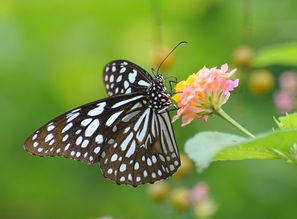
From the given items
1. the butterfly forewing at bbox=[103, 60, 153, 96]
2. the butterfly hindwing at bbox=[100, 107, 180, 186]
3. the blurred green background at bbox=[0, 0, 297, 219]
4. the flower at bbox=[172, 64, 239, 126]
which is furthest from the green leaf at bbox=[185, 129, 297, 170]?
the blurred green background at bbox=[0, 0, 297, 219]

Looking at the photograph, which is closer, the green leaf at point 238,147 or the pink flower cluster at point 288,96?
the green leaf at point 238,147

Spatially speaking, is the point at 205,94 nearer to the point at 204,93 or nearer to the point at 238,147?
the point at 204,93

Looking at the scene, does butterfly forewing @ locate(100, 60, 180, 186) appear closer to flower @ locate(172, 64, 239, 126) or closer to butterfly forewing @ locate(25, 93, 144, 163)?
butterfly forewing @ locate(25, 93, 144, 163)

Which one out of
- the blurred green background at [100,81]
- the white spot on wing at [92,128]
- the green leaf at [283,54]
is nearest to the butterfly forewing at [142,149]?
the white spot on wing at [92,128]

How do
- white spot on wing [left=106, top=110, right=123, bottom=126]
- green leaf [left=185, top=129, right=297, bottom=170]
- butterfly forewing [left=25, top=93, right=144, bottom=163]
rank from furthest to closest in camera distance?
1. white spot on wing [left=106, top=110, right=123, bottom=126]
2. butterfly forewing [left=25, top=93, right=144, bottom=163]
3. green leaf [left=185, top=129, right=297, bottom=170]

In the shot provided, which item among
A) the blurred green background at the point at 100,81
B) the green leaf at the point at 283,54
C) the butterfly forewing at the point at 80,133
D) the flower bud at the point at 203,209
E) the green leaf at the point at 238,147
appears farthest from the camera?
the blurred green background at the point at 100,81

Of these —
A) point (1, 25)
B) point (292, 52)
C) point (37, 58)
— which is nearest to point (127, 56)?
point (37, 58)

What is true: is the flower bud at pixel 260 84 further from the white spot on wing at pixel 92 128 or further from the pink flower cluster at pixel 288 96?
the white spot on wing at pixel 92 128

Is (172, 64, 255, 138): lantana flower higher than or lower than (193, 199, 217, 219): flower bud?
higher
